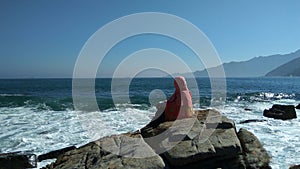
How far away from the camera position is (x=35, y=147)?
11.8 metres

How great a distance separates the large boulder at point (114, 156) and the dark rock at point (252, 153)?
8.35ft

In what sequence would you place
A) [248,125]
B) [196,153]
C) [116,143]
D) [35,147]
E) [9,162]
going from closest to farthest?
[196,153]
[116,143]
[9,162]
[35,147]
[248,125]

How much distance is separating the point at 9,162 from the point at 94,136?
16.7 ft

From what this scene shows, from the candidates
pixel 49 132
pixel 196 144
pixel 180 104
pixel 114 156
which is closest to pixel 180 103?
pixel 180 104

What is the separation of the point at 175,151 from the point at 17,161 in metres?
5.65

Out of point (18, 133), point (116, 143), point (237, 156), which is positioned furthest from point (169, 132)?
point (18, 133)

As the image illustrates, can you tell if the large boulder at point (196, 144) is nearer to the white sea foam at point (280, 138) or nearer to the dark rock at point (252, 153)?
the dark rock at point (252, 153)

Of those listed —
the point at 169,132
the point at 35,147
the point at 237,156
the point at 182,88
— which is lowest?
the point at 35,147

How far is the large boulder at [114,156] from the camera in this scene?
627 cm

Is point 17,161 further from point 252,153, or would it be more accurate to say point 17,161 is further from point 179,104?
point 252,153

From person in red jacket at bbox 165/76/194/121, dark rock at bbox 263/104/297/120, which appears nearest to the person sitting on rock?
person in red jacket at bbox 165/76/194/121

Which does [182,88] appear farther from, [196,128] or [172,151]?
[172,151]

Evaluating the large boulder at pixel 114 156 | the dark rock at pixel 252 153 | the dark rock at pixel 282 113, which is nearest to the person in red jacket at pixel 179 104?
the large boulder at pixel 114 156

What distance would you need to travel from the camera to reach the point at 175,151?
6746 mm
